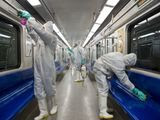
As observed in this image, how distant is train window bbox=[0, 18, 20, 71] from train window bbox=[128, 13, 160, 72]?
7.57 ft

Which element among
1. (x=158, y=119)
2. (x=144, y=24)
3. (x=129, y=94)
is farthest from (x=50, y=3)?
(x=158, y=119)

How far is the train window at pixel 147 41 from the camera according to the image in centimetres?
242

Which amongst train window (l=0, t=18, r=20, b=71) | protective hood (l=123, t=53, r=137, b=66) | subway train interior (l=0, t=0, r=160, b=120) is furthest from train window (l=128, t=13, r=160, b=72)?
train window (l=0, t=18, r=20, b=71)

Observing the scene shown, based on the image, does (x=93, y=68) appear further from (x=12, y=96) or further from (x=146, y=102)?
(x=12, y=96)

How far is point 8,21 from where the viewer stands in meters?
2.95

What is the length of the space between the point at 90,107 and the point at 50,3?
3197mm

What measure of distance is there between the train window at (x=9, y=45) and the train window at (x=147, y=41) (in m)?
2.31

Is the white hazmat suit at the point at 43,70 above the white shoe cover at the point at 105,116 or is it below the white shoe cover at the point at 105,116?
above

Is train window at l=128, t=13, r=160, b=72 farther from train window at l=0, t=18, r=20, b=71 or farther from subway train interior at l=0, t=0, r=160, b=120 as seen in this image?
train window at l=0, t=18, r=20, b=71

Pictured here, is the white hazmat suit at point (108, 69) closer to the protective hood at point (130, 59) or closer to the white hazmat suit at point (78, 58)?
the protective hood at point (130, 59)

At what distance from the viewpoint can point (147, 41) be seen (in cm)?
273

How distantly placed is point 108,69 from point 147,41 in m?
0.81

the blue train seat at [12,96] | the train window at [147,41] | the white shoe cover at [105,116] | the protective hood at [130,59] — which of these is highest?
the train window at [147,41]

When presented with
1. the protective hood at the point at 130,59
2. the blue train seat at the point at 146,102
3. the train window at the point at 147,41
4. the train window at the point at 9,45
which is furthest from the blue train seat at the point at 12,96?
the train window at the point at 147,41
